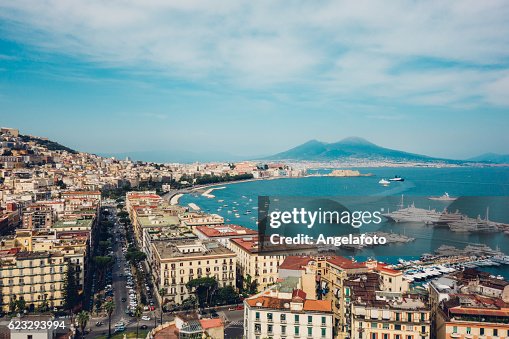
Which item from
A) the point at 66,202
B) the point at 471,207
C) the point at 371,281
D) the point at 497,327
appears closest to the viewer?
the point at 497,327

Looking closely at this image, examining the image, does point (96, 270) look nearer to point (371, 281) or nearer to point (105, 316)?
point (105, 316)

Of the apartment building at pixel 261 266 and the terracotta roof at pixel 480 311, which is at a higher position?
the terracotta roof at pixel 480 311

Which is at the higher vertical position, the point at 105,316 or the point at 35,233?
the point at 35,233

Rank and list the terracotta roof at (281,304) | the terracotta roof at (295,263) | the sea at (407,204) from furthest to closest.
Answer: the sea at (407,204)
the terracotta roof at (295,263)
the terracotta roof at (281,304)

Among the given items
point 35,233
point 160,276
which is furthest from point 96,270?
point 160,276

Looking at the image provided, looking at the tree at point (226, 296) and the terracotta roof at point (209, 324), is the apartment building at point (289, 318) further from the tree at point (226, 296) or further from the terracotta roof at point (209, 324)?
the tree at point (226, 296)

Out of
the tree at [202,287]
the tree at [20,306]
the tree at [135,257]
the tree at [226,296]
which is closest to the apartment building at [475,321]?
the tree at [226,296]

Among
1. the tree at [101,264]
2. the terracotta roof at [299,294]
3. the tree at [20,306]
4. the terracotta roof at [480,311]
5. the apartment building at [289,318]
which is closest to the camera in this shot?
the terracotta roof at [480,311]
